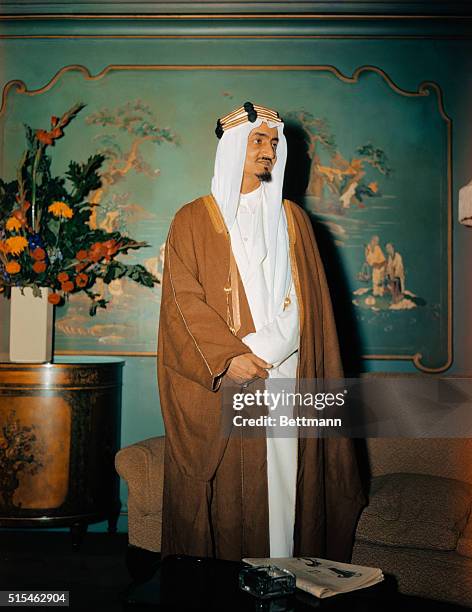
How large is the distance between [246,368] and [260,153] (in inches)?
30.5

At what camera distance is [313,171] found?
3.72m

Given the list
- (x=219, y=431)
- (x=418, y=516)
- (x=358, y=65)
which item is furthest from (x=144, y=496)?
(x=358, y=65)

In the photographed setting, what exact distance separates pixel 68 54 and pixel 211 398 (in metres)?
2.53

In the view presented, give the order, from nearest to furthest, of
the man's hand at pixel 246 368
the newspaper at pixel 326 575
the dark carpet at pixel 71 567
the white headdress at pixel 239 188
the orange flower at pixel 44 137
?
the newspaper at pixel 326 575 → the man's hand at pixel 246 368 → the white headdress at pixel 239 188 → the dark carpet at pixel 71 567 → the orange flower at pixel 44 137

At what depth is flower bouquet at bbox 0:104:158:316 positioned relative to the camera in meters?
3.37

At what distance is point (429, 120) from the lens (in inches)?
146

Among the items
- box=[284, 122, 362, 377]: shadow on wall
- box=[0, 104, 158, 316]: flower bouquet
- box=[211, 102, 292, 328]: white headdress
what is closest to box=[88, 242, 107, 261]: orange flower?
box=[0, 104, 158, 316]: flower bouquet

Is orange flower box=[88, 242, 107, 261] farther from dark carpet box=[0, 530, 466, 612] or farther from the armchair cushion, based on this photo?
the armchair cushion

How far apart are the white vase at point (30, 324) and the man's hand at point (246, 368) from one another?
1511 millimetres

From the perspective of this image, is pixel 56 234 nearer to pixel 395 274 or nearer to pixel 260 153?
pixel 260 153

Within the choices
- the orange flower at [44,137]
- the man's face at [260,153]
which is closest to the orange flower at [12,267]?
the orange flower at [44,137]

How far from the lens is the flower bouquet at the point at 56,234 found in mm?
3365

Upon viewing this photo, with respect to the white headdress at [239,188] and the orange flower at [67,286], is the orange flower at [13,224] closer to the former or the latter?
the orange flower at [67,286]

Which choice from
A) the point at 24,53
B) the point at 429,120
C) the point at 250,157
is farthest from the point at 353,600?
the point at 24,53
